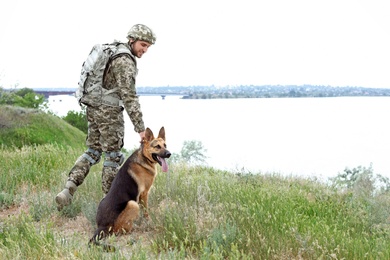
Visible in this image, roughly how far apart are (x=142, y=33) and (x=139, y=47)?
212 millimetres

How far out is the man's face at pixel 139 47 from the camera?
6.64 m

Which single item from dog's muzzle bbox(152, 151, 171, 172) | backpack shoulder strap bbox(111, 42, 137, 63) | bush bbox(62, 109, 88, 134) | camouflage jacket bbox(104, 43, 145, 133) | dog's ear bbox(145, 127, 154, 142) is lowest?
bush bbox(62, 109, 88, 134)

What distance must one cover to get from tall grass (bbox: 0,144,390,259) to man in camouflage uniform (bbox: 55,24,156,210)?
457 millimetres

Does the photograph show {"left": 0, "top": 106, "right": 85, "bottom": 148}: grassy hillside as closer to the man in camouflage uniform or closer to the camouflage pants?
the man in camouflage uniform

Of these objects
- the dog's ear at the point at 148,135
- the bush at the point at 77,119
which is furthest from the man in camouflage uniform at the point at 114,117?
the bush at the point at 77,119

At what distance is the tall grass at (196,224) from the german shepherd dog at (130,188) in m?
0.26

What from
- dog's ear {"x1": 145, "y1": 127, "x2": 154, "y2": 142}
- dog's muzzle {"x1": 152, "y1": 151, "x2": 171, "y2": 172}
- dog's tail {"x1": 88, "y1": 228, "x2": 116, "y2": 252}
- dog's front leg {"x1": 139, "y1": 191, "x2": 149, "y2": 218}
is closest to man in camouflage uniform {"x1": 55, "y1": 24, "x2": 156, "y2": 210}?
dog's ear {"x1": 145, "y1": 127, "x2": 154, "y2": 142}

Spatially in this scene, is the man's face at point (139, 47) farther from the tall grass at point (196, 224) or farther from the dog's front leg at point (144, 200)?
the tall grass at point (196, 224)

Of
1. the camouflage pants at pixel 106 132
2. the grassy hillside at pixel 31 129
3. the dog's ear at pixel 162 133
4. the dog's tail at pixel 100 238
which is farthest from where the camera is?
the grassy hillside at pixel 31 129

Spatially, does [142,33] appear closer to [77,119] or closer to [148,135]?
[148,135]

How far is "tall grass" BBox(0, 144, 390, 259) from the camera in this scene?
17.1 feet

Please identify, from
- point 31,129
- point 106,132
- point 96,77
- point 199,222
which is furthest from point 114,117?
point 31,129

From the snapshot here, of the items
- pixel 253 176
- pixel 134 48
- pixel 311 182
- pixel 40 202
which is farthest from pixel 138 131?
pixel 311 182

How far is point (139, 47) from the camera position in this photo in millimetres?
6668
